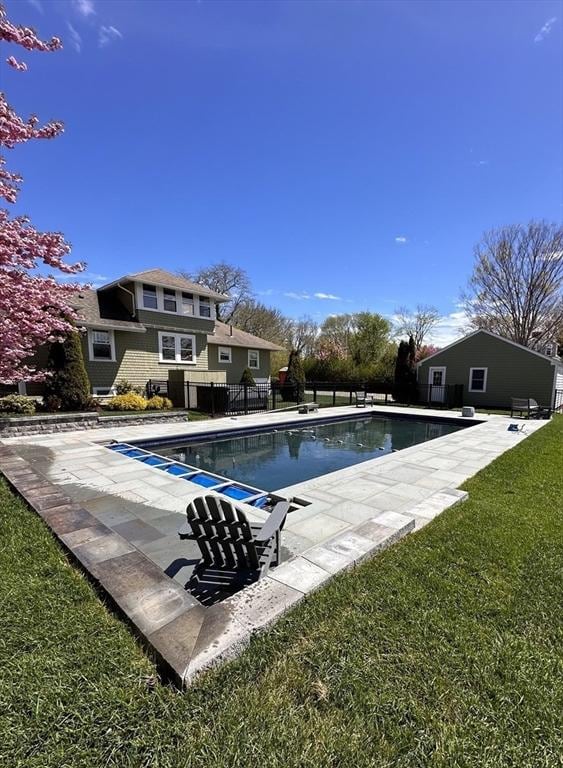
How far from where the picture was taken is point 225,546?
2834 millimetres

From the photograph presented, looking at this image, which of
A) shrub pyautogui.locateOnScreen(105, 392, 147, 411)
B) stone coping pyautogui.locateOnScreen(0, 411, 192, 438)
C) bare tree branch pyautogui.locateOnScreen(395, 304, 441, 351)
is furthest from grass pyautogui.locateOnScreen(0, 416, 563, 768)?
bare tree branch pyautogui.locateOnScreen(395, 304, 441, 351)

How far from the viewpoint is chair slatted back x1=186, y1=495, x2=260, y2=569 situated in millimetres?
2695

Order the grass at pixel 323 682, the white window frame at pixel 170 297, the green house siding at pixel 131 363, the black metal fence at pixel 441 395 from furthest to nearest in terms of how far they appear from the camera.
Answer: the black metal fence at pixel 441 395 < the white window frame at pixel 170 297 < the green house siding at pixel 131 363 < the grass at pixel 323 682

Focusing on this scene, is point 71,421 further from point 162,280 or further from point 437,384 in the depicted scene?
point 437,384

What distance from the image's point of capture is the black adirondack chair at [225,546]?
8.84 feet

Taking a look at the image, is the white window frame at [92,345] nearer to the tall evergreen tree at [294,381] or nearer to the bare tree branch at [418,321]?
the tall evergreen tree at [294,381]

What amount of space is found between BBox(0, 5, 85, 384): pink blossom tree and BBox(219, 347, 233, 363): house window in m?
13.0

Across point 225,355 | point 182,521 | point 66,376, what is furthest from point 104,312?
point 182,521

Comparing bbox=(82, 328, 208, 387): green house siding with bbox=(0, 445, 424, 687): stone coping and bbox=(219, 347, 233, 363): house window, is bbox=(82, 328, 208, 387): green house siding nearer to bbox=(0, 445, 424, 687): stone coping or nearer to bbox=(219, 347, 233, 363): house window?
bbox=(219, 347, 233, 363): house window

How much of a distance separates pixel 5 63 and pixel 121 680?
5565 mm

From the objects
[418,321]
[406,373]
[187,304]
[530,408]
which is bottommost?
[530,408]

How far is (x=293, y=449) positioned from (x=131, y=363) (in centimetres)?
887

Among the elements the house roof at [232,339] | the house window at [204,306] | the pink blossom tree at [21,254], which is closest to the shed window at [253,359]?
the house roof at [232,339]

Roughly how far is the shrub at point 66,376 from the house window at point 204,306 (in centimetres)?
679
